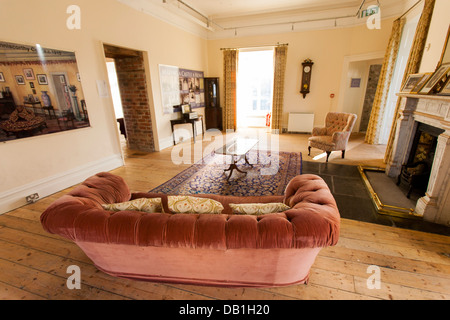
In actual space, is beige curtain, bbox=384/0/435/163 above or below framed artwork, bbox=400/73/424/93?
above

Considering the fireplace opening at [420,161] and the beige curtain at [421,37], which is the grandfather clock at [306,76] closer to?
the beige curtain at [421,37]

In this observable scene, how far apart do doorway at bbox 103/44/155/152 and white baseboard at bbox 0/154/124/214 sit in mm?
1292

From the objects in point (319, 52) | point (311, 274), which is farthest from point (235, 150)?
point (319, 52)

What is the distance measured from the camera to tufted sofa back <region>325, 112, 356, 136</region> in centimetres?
421

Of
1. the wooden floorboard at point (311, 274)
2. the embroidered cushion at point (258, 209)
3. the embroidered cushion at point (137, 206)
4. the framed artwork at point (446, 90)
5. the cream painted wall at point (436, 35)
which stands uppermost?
the cream painted wall at point (436, 35)

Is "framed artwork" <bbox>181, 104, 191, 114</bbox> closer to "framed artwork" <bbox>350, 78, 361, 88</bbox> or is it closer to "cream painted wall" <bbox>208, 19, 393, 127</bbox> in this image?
"cream painted wall" <bbox>208, 19, 393, 127</bbox>

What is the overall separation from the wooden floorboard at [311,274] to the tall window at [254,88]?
6.29 m

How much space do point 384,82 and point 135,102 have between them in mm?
6034

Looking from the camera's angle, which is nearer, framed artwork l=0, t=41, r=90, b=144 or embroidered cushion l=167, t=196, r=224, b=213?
embroidered cushion l=167, t=196, r=224, b=213

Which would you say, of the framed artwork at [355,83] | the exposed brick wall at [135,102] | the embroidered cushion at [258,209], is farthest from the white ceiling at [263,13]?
the embroidered cushion at [258,209]

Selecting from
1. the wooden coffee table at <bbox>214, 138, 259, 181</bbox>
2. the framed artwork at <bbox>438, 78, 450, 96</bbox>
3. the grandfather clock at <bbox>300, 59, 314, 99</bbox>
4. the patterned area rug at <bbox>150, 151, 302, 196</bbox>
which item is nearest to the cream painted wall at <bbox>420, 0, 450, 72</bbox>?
the framed artwork at <bbox>438, 78, 450, 96</bbox>

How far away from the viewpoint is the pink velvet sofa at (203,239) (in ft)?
3.79
